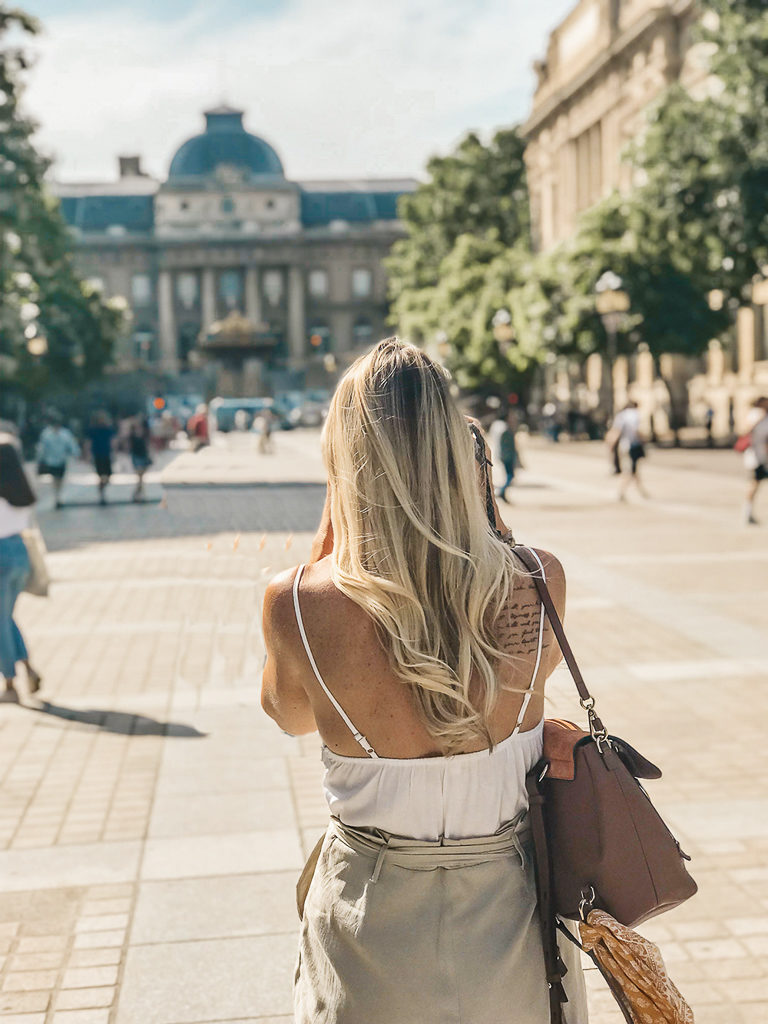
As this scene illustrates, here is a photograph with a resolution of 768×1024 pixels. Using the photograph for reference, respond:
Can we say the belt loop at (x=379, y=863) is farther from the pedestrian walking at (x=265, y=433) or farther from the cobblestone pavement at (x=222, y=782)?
the pedestrian walking at (x=265, y=433)

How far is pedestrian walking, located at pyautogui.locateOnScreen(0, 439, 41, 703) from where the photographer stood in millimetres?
7656

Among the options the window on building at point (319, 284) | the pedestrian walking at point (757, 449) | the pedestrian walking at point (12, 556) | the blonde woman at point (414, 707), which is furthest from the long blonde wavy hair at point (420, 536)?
the window on building at point (319, 284)

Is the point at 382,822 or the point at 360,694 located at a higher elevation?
the point at 360,694

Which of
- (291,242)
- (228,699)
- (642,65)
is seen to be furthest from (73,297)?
(291,242)

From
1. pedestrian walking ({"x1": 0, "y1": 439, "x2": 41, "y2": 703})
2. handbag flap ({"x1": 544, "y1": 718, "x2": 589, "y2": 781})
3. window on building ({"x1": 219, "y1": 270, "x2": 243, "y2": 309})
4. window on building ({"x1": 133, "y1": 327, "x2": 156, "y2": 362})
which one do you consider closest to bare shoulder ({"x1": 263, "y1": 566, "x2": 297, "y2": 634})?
handbag flap ({"x1": 544, "y1": 718, "x2": 589, "y2": 781})

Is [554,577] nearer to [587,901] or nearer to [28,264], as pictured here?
[587,901]

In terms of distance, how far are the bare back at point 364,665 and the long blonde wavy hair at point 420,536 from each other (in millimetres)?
29

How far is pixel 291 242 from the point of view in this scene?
111m

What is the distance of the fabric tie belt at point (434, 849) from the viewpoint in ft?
7.41

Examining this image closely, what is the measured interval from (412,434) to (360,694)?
1.50ft

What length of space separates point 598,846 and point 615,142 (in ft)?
187

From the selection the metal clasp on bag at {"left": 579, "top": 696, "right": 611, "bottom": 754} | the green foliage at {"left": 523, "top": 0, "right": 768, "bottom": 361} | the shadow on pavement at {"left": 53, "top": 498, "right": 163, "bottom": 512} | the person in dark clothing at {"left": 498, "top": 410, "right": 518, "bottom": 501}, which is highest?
the green foliage at {"left": 523, "top": 0, "right": 768, "bottom": 361}

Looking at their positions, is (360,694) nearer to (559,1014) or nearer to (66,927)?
(559,1014)

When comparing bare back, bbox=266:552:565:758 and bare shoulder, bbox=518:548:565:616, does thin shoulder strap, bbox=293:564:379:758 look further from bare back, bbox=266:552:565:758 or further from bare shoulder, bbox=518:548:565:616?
bare shoulder, bbox=518:548:565:616
